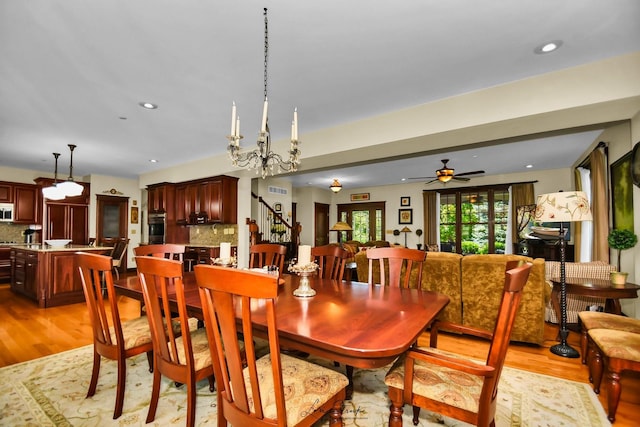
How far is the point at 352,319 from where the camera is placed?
1498 mm

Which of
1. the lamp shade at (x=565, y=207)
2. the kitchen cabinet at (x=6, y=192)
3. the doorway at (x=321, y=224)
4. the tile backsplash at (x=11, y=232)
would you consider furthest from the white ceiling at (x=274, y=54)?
the doorway at (x=321, y=224)

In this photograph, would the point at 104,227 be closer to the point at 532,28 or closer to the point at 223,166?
the point at 223,166

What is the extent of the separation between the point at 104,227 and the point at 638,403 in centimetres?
969

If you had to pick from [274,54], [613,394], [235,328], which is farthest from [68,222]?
[613,394]

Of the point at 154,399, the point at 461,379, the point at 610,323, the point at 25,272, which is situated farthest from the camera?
the point at 25,272

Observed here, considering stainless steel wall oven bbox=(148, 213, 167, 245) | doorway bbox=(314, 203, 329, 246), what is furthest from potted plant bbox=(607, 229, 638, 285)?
doorway bbox=(314, 203, 329, 246)

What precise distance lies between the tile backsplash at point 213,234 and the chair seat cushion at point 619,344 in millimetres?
5287

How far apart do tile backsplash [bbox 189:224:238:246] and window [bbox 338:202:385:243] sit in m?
5.14

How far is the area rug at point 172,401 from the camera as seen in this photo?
1.90 meters

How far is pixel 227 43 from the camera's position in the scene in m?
2.33

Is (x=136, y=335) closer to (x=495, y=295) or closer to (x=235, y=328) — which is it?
(x=235, y=328)

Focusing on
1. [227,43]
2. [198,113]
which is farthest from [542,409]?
[198,113]

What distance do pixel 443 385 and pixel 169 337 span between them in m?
1.41

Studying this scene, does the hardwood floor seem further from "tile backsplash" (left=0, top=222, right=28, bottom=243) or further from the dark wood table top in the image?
"tile backsplash" (left=0, top=222, right=28, bottom=243)
